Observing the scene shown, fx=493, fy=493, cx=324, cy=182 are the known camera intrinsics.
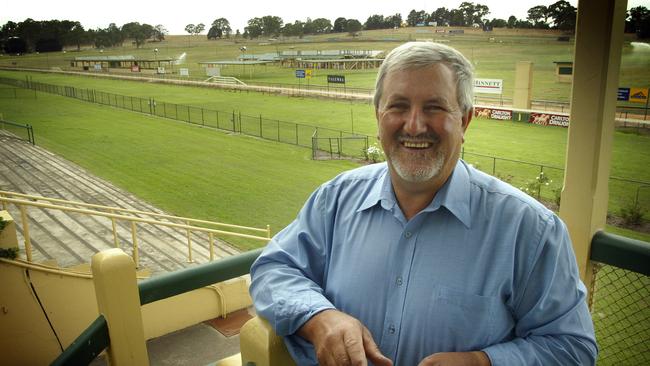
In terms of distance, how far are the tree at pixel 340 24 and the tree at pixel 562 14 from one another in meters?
2.23

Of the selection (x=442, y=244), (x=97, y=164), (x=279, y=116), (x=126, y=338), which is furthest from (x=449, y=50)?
(x=279, y=116)

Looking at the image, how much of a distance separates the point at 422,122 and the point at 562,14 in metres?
1.44

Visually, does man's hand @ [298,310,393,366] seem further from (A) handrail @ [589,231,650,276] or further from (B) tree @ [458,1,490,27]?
(B) tree @ [458,1,490,27]

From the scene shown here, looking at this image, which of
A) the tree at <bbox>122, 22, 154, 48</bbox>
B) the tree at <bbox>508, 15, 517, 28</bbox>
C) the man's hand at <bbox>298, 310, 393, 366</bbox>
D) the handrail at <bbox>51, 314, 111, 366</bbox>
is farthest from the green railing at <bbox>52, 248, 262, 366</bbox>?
the tree at <bbox>122, 22, 154, 48</bbox>

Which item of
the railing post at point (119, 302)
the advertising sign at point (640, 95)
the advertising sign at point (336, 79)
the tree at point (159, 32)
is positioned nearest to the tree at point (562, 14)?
the advertising sign at point (640, 95)

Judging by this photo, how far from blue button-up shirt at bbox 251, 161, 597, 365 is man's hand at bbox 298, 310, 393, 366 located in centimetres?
3

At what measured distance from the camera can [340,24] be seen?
13.4 ft

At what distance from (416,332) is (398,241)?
0.16 m

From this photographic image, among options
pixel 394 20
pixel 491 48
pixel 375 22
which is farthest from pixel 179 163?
pixel 491 48

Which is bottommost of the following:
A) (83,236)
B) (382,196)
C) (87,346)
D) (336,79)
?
(83,236)

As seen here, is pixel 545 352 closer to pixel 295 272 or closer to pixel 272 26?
pixel 295 272

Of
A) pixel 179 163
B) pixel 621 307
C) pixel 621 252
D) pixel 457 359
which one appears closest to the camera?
pixel 457 359

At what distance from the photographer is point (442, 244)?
83cm

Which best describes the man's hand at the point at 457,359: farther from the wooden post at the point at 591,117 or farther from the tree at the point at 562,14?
the tree at the point at 562,14
